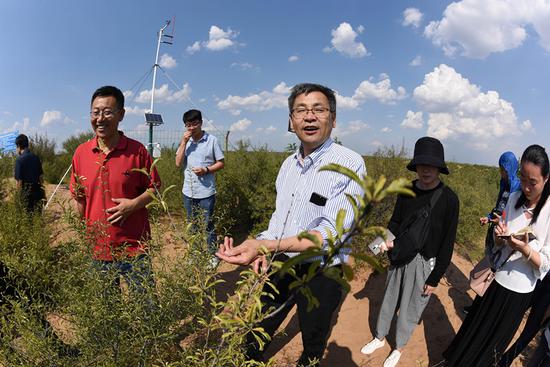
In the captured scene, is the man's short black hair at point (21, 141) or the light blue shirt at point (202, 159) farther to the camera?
the man's short black hair at point (21, 141)

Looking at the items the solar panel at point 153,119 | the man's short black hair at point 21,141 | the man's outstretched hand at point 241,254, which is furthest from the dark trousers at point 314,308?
the solar panel at point 153,119

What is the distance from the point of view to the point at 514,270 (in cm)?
216

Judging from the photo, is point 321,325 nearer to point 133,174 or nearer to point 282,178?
point 282,178

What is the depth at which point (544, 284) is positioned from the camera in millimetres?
2496

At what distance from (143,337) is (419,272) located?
220 cm

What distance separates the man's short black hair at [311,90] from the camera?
1.66 metres

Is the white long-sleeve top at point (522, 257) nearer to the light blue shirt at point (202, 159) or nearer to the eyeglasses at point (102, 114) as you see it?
the eyeglasses at point (102, 114)

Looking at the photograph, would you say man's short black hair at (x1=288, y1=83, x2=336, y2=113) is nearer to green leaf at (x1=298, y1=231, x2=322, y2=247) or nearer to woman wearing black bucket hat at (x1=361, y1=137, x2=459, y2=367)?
woman wearing black bucket hat at (x1=361, y1=137, x2=459, y2=367)

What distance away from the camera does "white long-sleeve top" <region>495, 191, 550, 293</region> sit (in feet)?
6.64

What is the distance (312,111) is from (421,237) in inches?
59.1

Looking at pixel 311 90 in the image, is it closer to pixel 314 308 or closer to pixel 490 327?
pixel 314 308

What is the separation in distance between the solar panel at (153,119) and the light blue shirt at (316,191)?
273 inches

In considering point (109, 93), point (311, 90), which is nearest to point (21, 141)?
point (109, 93)

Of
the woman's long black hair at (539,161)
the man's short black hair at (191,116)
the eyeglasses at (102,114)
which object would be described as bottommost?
the woman's long black hair at (539,161)
